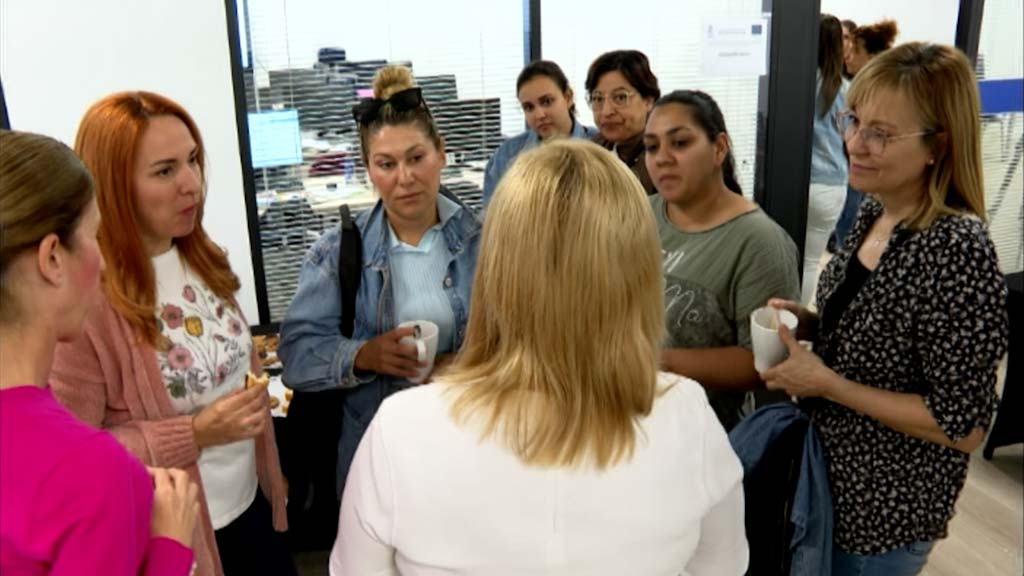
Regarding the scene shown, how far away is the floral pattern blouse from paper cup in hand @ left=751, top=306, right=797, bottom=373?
109cm

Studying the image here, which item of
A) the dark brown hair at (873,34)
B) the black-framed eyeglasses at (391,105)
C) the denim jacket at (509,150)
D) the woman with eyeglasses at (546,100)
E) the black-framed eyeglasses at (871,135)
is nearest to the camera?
the black-framed eyeglasses at (871,135)

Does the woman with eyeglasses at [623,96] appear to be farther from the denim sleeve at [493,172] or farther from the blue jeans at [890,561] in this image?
the blue jeans at [890,561]

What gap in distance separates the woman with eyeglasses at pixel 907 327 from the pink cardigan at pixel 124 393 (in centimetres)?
116

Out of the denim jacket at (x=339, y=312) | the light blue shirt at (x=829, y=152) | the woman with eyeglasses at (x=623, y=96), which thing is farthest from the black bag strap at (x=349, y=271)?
the light blue shirt at (x=829, y=152)

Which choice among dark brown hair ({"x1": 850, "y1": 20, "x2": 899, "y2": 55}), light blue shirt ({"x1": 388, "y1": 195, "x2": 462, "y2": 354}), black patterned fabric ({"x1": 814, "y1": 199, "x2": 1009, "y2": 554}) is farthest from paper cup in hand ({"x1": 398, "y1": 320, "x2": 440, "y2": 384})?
dark brown hair ({"x1": 850, "y1": 20, "x2": 899, "y2": 55})

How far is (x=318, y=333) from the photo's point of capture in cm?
180

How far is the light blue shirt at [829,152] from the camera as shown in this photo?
355cm

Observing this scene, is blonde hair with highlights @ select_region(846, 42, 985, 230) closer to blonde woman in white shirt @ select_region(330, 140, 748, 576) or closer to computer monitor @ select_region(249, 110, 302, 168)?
blonde woman in white shirt @ select_region(330, 140, 748, 576)

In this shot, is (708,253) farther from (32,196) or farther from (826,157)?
(826,157)

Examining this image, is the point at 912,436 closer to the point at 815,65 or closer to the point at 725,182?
the point at 725,182

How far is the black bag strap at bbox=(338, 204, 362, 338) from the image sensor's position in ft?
5.87

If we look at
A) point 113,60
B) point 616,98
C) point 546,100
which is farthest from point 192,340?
point 113,60

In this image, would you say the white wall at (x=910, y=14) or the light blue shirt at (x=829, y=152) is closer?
the light blue shirt at (x=829, y=152)

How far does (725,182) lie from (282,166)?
220 cm
